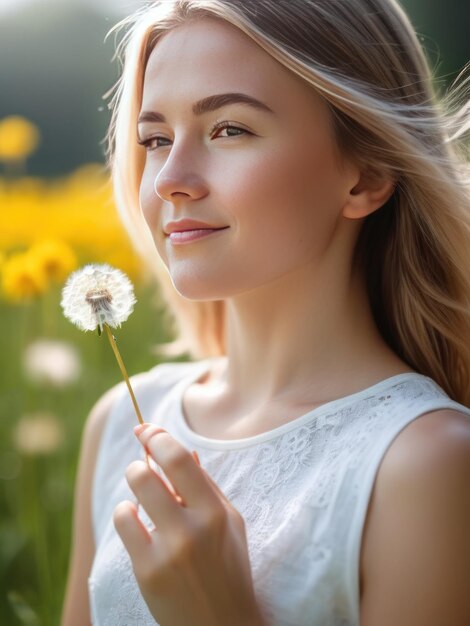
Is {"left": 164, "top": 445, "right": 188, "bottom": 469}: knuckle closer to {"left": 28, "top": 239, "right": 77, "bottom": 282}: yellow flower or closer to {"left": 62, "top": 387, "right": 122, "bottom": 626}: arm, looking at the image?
{"left": 62, "top": 387, "right": 122, "bottom": 626}: arm

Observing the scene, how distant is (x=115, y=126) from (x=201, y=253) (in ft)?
1.50

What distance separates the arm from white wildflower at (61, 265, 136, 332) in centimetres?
46

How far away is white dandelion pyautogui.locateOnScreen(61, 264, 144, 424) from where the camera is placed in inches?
44.6

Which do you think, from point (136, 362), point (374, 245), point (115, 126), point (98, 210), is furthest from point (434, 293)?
point (98, 210)

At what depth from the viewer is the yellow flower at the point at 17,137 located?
2496 mm

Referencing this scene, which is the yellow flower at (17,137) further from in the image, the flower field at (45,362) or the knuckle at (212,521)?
the knuckle at (212,521)

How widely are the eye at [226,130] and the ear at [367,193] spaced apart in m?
0.19

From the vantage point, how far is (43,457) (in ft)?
6.95

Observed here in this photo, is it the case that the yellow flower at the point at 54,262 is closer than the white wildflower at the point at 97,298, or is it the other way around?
the white wildflower at the point at 97,298

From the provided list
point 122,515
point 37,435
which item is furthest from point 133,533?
point 37,435

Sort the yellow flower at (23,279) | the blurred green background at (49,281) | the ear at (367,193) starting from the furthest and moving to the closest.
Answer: the blurred green background at (49,281) < the yellow flower at (23,279) < the ear at (367,193)

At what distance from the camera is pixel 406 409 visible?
3.74 feet

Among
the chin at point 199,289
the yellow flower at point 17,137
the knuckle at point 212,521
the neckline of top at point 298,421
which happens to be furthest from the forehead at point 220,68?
the yellow flower at point 17,137

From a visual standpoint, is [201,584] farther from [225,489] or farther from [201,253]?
[201,253]
